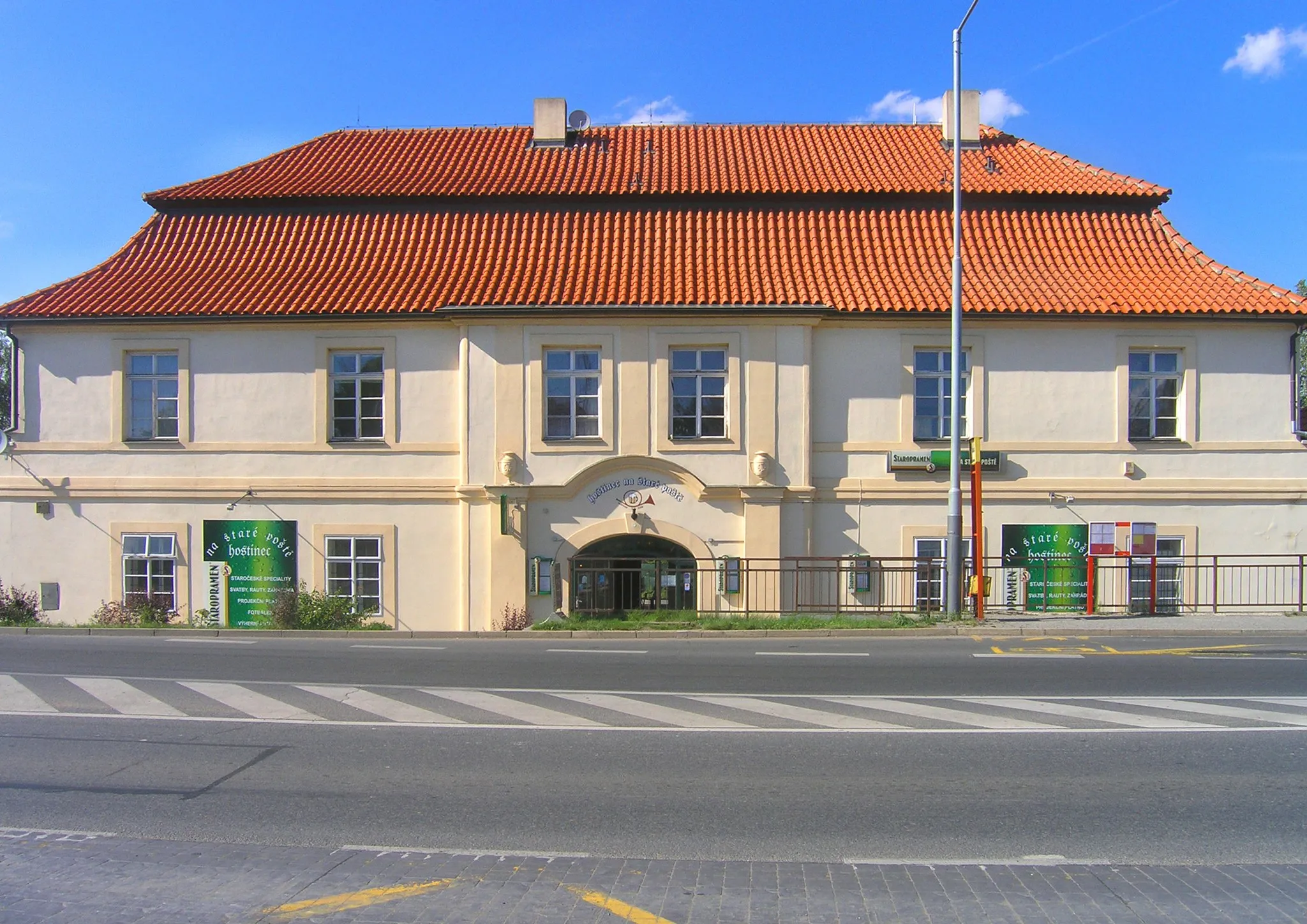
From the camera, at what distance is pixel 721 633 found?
16.6 m

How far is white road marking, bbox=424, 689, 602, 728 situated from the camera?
9305 millimetres

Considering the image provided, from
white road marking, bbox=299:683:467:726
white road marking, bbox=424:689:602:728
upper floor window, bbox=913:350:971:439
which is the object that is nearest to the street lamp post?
upper floor window, bbox=913:350:971:439

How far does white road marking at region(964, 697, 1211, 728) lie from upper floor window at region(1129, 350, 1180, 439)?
1174 cm

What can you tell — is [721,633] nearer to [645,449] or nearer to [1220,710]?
→ [645,449]

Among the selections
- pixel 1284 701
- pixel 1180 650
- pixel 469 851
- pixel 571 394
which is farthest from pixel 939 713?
pixel 571 394

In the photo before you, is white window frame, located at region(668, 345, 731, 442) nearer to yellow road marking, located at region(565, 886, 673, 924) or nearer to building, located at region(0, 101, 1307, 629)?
building, located at region(0, 101, 1307, 629)

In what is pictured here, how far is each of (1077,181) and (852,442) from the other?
8.28 metres

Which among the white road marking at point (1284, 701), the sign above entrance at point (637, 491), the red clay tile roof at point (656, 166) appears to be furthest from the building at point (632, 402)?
the white road marking at point (1284, 701)

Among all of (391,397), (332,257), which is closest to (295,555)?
(391,397)

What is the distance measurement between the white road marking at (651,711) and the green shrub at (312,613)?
9.70 meters

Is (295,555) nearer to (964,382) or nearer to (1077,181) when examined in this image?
(964,382)

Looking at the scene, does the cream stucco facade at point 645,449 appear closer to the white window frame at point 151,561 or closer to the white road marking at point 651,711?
the white window frame at point 151,561

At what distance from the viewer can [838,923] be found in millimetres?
4770

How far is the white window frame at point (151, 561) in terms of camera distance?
2030 cm
